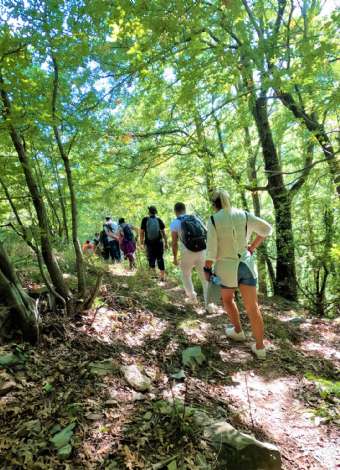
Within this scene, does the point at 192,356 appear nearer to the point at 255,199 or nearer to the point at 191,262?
the point at 191,262

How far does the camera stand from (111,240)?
10.2 meters

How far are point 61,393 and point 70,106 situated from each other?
3.87 meters

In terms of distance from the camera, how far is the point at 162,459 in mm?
2018

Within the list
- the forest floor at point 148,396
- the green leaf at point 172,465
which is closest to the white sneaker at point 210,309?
the forest floor at point 148,396

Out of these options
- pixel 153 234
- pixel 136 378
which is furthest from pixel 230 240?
pixel 153 234

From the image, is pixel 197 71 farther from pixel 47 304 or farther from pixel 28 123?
pixel 47 304

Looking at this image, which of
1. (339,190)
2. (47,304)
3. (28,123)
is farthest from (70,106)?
(339,190)

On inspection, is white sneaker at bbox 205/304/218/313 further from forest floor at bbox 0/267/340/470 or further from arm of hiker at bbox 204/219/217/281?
arm of hiker at bbox 204/219/217/281

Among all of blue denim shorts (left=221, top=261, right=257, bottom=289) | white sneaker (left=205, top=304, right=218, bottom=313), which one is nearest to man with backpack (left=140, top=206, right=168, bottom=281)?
white sneaker (left=205, top=304, right=218, bottom=313)

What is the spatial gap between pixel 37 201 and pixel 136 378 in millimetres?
2414

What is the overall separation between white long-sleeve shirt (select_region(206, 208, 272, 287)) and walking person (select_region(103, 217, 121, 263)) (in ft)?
20.9

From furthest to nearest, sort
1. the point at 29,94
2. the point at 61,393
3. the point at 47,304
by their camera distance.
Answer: the point at 47,304
the point at 29,94
the point at 61,393

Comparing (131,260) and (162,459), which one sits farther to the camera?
(131,260)

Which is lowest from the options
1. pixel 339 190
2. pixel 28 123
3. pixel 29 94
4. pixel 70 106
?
pixel 339 190
